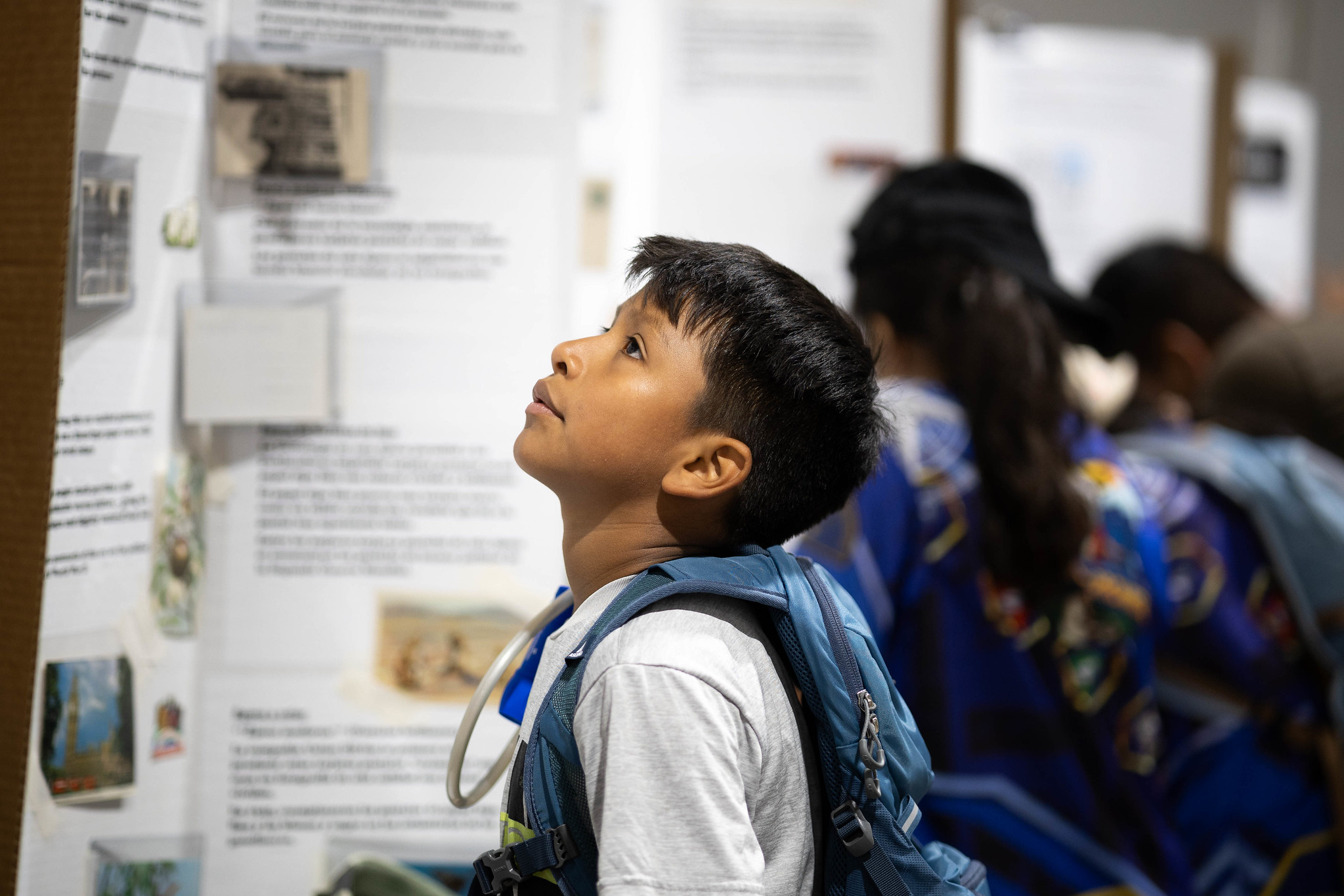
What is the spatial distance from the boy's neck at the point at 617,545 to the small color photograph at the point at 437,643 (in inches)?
11.4

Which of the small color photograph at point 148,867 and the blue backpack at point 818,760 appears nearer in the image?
the blue backpack at point 818,760

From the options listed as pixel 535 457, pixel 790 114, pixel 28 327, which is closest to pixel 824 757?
pixel 535 457

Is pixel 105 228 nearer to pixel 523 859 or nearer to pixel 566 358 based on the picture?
pixel 566 358

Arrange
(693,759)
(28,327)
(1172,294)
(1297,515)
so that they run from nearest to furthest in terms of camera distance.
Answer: (693,759) → (28,327) → (1297,515) → (1172,294)

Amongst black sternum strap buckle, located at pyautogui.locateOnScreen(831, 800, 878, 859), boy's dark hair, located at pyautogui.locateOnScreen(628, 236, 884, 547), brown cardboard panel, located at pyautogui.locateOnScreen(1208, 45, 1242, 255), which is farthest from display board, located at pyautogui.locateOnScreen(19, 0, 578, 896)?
brown cardboard panel, located at pyautogui.locateOnScreen(1208, 45, 1242, 255)

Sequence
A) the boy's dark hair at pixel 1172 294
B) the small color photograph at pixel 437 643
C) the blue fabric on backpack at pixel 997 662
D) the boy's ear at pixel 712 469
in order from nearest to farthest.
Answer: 1. the boy's ear at pixel 712 469
2. the small color photograph at pixel 437 643
3. the blue fabric on backpack at pixel 997 662
4. the boy's dark hair at pixel 1172 294

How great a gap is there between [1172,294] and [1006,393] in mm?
975

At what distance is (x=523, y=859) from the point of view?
2.06 feet

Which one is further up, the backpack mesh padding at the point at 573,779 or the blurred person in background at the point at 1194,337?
the blurred person in background at the point at 1194,337

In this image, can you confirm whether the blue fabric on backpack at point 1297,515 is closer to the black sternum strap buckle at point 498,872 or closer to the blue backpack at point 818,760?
the blue backpack at point 818,760

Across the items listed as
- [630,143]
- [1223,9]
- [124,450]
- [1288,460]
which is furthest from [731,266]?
[1223,9]

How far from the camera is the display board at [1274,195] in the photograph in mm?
3021

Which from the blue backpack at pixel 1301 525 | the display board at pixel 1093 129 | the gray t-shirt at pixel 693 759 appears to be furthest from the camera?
the display board at pixel 1093 129

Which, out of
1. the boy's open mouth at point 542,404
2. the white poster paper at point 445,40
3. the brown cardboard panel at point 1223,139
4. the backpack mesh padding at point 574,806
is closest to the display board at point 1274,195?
the brown cardboard panel at point 1223,139
